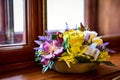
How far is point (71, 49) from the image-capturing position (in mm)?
911

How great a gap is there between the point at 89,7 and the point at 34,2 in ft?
1.98

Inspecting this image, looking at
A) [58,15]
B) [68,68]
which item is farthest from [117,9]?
[68,68]

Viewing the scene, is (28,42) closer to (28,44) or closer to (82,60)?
(28,44)

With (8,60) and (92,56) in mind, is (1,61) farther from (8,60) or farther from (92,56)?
(92,56)

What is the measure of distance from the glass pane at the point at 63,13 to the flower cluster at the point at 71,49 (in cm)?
29

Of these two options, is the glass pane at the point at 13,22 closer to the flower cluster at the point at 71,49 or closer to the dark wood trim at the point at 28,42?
the dark wood trim at the point at 28,42

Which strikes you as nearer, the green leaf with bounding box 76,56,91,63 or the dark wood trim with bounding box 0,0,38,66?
the green leaf with bounding box 76,56,91,63

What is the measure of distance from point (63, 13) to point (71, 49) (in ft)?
1.84

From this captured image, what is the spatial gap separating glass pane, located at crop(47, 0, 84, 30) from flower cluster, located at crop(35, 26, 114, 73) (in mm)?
287

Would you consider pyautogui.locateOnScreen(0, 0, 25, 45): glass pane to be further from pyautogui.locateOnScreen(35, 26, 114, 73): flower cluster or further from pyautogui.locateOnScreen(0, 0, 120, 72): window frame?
pyautogui.locateOnScreen(35, 26, 114, 73): flower cluster

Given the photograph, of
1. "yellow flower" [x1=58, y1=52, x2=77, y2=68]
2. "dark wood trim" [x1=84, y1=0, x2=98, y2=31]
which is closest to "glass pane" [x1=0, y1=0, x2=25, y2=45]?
"yellow flower" [x1=58, y1=52, x2=77, y2=68]

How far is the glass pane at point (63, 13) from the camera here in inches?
49.9

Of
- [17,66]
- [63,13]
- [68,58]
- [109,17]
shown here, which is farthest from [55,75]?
[109,17]

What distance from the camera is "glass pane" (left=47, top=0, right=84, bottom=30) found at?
1267 mm
